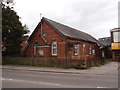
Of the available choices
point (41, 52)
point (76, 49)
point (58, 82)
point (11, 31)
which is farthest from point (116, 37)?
point (58, 82)

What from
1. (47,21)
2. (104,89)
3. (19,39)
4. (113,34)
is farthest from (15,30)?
(113,34)

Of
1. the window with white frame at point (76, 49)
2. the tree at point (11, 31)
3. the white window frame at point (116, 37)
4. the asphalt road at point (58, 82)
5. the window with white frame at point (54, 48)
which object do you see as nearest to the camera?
the asphalt road at point (58, 82)

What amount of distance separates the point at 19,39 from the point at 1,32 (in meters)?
3.61

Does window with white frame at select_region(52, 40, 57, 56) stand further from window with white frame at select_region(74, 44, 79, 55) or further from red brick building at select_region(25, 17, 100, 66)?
window with white frame at select_region(74, 44, 79, 55)

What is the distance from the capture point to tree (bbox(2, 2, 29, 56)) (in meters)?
22.6

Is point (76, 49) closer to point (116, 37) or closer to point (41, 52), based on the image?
point (41, 52)

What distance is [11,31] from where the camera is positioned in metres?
23.0

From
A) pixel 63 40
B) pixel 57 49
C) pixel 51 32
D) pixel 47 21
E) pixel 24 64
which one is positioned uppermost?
pixel 47 21

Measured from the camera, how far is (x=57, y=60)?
19.6 m

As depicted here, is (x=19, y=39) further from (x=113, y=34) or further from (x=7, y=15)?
(x=113, y=34)

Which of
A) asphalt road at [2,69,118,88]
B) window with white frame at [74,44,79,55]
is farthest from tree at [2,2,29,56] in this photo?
asphalt road at [2,69,118,88]

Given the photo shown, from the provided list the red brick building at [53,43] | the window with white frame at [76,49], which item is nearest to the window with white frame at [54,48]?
the red brick building at [53,43]

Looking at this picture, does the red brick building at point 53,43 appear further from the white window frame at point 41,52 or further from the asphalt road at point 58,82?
the asphalt road at point 58,82

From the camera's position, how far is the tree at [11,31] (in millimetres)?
22562
